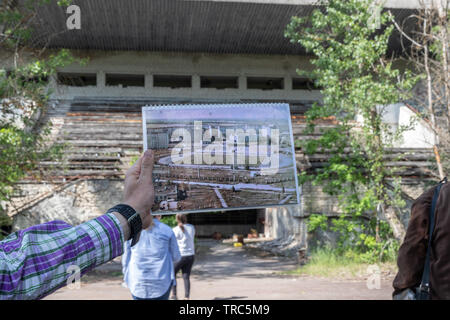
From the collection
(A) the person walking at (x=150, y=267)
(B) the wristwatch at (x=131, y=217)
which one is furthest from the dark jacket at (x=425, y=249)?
(A) the person walking at (x=150, y=267)

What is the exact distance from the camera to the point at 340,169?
35.5 feet

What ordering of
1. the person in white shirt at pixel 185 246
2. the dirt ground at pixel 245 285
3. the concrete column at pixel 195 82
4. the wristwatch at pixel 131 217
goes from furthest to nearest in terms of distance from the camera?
the concrete column at pixel 195 82 → the dirt ground at pixel 245 285 → the person in white shirt at pixel 185 246 → the wristwatch at pixel 131 217

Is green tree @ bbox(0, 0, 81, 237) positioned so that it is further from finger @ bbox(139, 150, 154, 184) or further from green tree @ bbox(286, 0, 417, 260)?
finger @ bbox(139, 150, 154, 184)

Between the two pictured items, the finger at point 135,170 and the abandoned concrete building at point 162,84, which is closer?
the finger at point 135,170

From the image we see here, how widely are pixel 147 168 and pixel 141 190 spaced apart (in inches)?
5.5

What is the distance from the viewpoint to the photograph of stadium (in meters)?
1.88

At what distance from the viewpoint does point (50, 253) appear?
1.12 meters

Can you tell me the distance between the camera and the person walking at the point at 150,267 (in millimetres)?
4961

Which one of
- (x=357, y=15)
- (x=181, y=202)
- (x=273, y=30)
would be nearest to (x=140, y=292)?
(x=181, y=202)

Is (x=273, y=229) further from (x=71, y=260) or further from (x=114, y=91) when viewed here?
(x=71, y=260)

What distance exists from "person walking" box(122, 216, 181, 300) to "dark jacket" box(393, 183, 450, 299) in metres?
Answer: 2.99

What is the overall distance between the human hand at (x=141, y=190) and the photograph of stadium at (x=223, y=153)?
255mm

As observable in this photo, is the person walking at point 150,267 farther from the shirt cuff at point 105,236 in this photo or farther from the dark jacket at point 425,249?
the shirt cuff at point 105,236

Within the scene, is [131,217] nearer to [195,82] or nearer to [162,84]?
[195,82]
